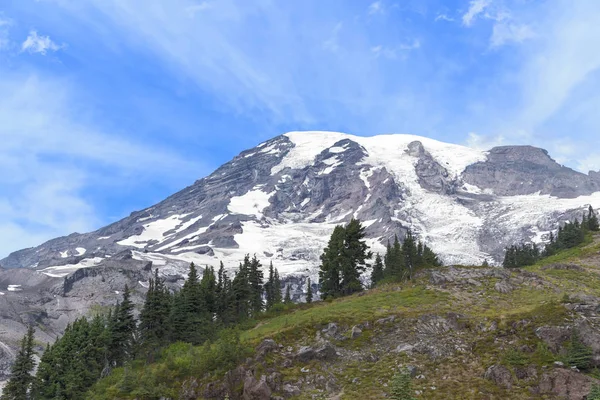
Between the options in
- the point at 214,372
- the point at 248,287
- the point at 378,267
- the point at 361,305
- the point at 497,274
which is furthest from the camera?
the point at 378,267

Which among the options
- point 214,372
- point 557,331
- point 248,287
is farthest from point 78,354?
point 557,331

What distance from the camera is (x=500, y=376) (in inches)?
1258

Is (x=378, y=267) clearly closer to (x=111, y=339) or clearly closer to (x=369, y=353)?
(x=111, y=339)

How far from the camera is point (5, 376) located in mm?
192250

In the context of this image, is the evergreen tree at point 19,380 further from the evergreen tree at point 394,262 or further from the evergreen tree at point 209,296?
the evergreen tree at point 394,262

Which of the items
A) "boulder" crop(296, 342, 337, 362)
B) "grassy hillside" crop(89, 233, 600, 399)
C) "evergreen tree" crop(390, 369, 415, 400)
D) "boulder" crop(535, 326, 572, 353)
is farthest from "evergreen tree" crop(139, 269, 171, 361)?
"evergreen tree" crop(390, 369, 415, 400)

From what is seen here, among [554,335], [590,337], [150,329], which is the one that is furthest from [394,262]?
[590,337]

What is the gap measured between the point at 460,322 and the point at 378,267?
66.8 meters

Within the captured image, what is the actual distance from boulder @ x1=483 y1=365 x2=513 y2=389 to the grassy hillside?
0.06 meters

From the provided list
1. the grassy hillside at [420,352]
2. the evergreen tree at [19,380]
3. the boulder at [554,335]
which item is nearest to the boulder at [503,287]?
the grassy hillside at [420,352]

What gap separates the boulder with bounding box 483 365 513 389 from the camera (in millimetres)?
31422

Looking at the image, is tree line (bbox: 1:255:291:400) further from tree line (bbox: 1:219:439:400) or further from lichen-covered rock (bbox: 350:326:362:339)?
lichen-covered rock (bbox: 350:326:362:339)

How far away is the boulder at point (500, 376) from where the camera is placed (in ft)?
103

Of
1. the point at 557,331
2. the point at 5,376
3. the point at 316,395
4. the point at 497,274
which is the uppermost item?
the point at 497,274
